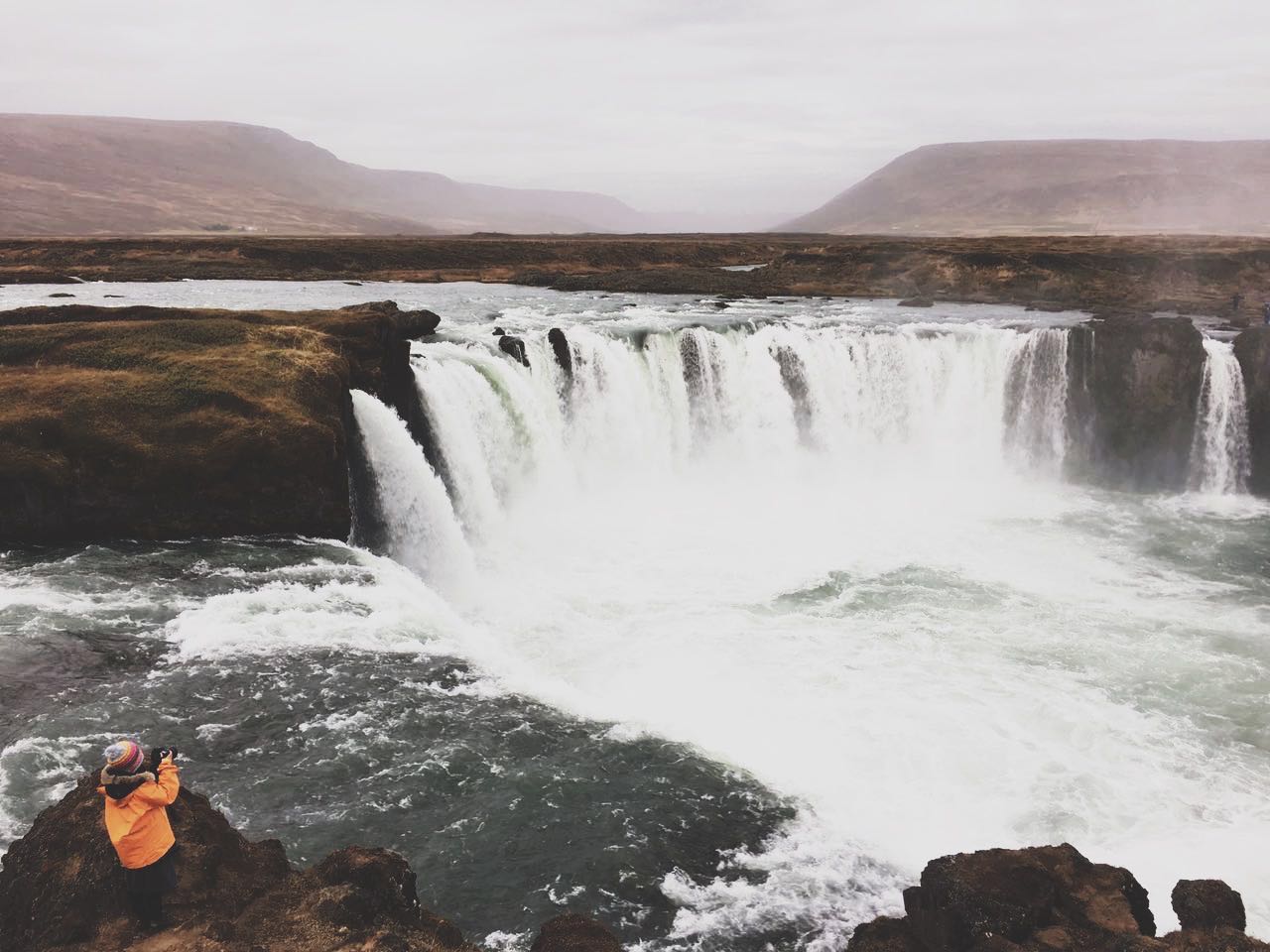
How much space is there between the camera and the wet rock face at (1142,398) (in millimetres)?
33094

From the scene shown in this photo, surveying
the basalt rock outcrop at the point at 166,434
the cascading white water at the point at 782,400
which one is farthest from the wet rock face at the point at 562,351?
the basalt rock outcrop at the point at 166,434

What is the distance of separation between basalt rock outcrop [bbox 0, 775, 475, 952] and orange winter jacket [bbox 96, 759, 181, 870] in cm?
55

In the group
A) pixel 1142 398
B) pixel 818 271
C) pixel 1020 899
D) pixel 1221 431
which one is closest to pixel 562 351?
pixel 1142 398

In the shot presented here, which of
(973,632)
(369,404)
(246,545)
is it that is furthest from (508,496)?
(973,632)

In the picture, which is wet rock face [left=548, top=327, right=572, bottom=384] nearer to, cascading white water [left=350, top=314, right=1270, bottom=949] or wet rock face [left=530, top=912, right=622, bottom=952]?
cascading white water [left=350, top=314, right=1270, bottom=949]

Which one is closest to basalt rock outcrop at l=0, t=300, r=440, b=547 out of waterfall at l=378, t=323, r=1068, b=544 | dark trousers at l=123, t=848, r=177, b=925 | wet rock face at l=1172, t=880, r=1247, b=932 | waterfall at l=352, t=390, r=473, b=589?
waterfall at l=352, t=390, r=473, b=589

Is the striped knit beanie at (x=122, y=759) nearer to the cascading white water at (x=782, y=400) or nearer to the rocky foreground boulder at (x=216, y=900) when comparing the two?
the rocky foreground boulder at (x=216, y=900)

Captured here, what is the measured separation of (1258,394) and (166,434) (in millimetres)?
35552

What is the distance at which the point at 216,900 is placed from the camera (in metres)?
7.71

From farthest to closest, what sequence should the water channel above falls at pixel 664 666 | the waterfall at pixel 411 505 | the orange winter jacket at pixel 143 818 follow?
the waterfall at pixel 411 505
the water channel above falls at pixel 664 666
the orange winter jacket at pixel 143 818

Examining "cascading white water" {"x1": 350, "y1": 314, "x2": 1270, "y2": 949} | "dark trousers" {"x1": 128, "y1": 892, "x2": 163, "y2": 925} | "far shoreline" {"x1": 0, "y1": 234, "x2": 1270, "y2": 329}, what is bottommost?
"cascading white water" {"x1": 350, "y1": 314, "x2": 1270, "y2": 949}

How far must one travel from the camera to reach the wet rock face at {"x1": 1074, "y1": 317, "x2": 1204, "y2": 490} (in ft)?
109

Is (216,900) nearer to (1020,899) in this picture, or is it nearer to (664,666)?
(1020,899)

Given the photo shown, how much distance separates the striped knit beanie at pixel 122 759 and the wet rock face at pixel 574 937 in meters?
3.83
